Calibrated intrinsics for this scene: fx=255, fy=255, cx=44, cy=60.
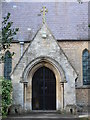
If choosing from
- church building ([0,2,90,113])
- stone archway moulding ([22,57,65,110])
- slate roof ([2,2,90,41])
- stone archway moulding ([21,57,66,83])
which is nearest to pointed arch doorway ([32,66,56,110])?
church building ([0,2,90,113])

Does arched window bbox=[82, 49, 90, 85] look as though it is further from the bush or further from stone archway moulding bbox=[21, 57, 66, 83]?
the bush

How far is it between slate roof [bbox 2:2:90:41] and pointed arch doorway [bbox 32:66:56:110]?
3501 millimetres

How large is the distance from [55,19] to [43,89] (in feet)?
21.7

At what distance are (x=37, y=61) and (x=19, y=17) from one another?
6299 millimetres

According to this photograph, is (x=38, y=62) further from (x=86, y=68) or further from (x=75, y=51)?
(x=86, y=68)

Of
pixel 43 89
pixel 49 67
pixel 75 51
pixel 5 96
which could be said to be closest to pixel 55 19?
pixel 75 51

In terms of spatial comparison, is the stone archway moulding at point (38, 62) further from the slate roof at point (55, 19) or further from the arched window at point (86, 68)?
the arched window at point (86, 68)

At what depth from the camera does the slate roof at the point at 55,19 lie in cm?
1952

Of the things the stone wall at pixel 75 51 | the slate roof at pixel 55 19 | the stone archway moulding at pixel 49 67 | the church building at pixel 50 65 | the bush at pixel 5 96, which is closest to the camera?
the bush at pixel 5 96

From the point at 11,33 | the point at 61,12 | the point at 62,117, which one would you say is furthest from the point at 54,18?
the point at 11,33

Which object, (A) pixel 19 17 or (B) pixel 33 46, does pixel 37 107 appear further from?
(A) pixel 19 17

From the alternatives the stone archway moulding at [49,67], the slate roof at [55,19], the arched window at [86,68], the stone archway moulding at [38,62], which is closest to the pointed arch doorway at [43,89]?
the stone archway moulding at [49,67]

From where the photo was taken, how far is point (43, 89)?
54.7ft

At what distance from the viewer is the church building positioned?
51.1 feet
